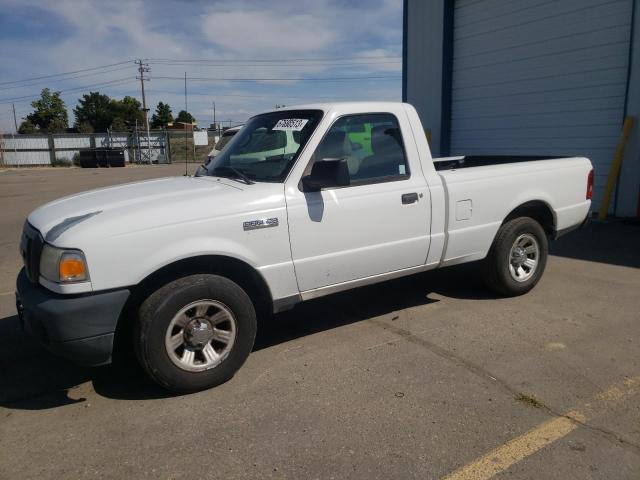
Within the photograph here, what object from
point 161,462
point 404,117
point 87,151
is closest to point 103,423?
point 161,462

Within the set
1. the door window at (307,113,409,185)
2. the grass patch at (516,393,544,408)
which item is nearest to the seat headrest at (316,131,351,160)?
Answer: the door window at (307,113,409,185)

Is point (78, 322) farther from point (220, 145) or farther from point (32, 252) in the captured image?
point (220, 145)

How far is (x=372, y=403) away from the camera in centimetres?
338

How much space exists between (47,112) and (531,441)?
80.0 m

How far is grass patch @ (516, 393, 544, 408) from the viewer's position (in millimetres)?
3298

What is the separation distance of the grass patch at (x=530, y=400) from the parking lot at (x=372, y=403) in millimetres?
12

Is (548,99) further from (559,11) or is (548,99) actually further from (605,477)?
(605,477)

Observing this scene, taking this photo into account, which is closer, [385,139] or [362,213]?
[362,213]

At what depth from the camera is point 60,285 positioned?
10.4ft

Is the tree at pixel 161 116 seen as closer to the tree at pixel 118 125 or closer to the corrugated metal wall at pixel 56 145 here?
the tree at pixel 118 125

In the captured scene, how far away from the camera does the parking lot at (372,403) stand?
2.81 metres

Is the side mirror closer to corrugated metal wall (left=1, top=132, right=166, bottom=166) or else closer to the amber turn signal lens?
the amber turn signal lens

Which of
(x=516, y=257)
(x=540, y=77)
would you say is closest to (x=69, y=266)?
(x=516, y=257)

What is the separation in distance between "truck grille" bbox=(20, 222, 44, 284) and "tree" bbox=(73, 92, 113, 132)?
3383 inches
